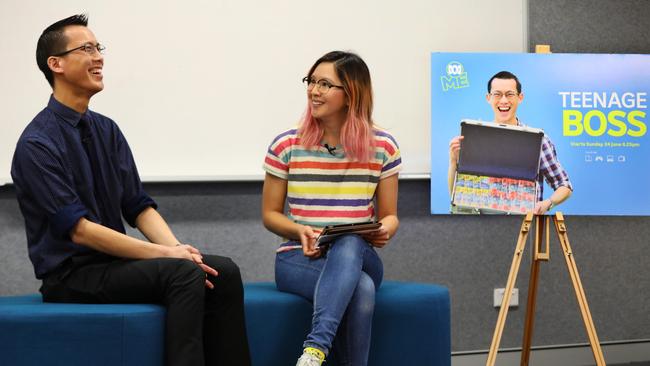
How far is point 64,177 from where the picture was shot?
2182 millimetres

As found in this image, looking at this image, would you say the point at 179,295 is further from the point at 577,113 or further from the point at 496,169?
the point at 577,113

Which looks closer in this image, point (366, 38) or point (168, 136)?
point (168, 136)

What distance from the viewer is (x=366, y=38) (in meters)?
3.48

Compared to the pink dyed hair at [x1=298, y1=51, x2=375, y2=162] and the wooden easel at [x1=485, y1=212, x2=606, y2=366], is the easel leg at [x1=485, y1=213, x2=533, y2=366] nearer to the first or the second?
the wooden easel at [x1=485, y1=212, x2=606, y2=366]

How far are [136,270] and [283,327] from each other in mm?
512

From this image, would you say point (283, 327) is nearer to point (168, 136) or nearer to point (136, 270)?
point (136, 270)

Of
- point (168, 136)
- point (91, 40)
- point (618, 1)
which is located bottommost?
point (168, 136)

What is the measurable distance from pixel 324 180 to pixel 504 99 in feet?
4.01

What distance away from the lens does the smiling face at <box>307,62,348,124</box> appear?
2.56 meters

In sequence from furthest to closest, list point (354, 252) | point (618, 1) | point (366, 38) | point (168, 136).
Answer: point (618, 1), point (366, 38), point (168, 136), point (354, 252)

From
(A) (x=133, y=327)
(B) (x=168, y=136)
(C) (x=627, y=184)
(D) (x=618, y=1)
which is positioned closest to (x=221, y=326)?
(A) (x=133, y=327)

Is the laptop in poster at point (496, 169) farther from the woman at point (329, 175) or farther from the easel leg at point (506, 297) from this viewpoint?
the woman at point (329, 175)

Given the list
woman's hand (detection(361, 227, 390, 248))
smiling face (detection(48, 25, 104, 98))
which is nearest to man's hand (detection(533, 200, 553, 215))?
woman's hand (detection(361, 227, 390, 248))

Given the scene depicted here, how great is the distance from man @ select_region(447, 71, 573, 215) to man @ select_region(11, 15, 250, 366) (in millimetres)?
1483
